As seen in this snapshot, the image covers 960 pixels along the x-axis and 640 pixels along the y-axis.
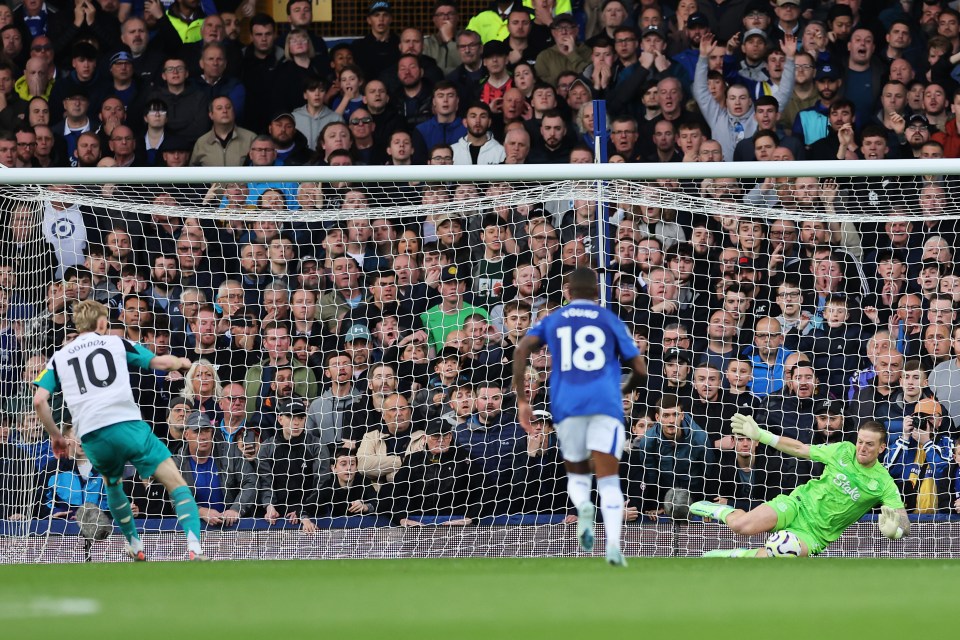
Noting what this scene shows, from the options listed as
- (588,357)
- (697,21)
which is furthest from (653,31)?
(588,357)

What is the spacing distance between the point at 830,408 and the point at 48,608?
5922mm

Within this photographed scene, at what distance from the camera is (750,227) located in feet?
32.4

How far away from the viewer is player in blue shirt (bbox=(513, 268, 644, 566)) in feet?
21.9

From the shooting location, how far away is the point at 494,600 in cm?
566

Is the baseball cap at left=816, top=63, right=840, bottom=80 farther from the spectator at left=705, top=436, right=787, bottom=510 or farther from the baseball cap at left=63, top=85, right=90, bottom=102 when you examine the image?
the baseball cap at left=63, top=85, right=90, bottom=102

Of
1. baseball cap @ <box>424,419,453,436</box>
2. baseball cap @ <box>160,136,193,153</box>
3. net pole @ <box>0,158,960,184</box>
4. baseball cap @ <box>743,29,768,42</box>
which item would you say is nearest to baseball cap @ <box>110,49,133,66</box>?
baseball cap @ <box>160,136,193,153</box>

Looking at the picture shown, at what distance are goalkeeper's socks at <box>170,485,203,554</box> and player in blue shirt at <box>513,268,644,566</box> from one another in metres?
2.49

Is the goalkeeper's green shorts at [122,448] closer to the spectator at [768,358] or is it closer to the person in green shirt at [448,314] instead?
the person in green shirt at [448,314]

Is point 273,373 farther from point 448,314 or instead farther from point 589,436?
point 589,436

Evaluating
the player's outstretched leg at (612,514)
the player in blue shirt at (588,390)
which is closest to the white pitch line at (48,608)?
the player in blue shirt at (588,390)

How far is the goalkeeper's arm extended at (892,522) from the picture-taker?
824 centimetres

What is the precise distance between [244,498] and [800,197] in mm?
4711

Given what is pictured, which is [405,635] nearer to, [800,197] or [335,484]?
[335,484]

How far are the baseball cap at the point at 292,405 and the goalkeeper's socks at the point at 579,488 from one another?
127 inches
